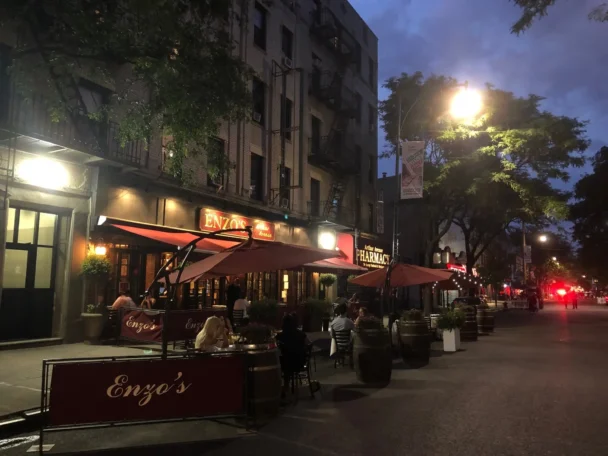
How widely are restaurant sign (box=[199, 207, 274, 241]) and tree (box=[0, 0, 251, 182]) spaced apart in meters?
8.00

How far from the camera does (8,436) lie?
6.30 metres

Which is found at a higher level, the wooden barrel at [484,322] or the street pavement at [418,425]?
the wooden barrel at [484,322]

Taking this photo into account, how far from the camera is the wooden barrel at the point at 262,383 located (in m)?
6.74

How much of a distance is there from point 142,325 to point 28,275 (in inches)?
127

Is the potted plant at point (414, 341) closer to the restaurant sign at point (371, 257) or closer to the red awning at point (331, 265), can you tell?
the red awning at point (331, 265)

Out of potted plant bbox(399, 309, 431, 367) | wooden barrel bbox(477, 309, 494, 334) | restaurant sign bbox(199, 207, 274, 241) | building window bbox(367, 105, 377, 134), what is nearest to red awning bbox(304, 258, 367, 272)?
restaurant sign bbox(199, 207, 274, 241)

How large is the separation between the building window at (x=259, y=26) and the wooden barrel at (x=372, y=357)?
15717 millimetres

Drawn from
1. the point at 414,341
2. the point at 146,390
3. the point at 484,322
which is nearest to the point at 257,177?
the point at 484,322

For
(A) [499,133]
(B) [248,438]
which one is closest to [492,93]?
(A) [499,133]

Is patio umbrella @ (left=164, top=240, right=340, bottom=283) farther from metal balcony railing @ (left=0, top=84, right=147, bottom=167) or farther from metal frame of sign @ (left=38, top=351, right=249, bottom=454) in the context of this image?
metal balcony railing @ (left=0, top=84, right=147, bottom=167)

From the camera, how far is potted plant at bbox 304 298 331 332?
61.8ft

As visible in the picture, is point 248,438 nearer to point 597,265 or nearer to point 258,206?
point 258,206

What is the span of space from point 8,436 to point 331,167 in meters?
21.6

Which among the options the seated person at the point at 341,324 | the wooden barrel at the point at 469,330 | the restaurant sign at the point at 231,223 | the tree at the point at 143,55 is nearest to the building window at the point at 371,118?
the restaurant sign at the point at 231,223
